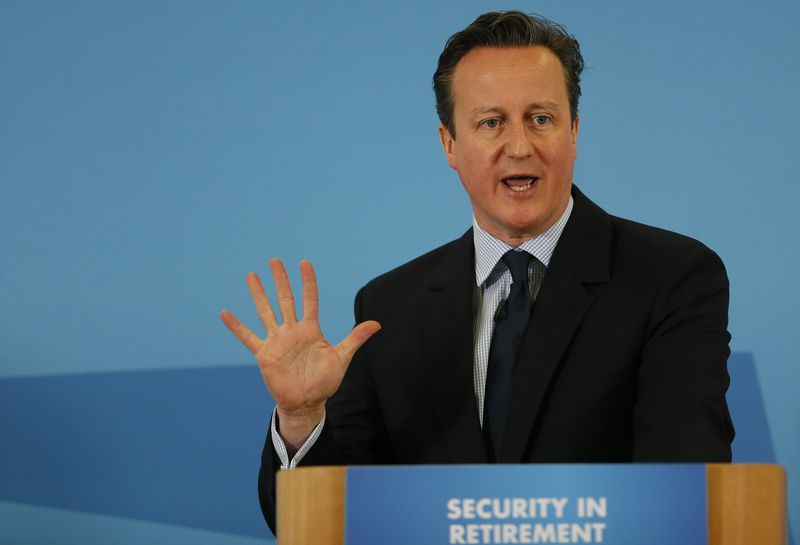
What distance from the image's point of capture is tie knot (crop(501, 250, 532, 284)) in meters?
1.75

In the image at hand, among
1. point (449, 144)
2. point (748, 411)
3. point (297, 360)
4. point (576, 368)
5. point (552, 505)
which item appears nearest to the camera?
point (552, 505)

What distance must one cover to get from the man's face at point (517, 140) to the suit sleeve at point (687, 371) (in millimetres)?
223

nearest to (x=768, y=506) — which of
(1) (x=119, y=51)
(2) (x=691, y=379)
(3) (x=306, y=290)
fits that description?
(2) (x=691, y=379)

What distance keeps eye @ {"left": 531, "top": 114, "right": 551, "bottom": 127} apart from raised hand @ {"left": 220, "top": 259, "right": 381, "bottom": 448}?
468 millimetres

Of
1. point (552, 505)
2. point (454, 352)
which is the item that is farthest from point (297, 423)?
point (552, 505)

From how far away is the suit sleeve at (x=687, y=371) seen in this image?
57.2 inches

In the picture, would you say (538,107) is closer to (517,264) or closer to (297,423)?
(517,264)

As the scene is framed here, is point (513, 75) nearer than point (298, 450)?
No

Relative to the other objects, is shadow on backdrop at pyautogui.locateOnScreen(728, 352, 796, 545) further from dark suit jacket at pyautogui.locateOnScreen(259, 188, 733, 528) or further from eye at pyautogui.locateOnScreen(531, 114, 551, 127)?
eye at pyautogui.locateOnScreen(531, 114, 551, 127)

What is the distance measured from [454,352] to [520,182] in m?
0.28

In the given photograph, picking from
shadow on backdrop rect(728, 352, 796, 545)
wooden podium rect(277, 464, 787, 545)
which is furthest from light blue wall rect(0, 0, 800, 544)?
wooden podium rect(277, 464, 787, 545)

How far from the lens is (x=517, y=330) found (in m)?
1.70

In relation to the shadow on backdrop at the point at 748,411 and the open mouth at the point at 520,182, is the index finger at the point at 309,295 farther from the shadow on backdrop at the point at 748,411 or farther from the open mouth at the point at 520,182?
the shadow on backdrop at the point at 748,411

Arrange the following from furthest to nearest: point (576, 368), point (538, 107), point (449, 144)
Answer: point (449, 144) → point (538, 107) → point (576, 368)
